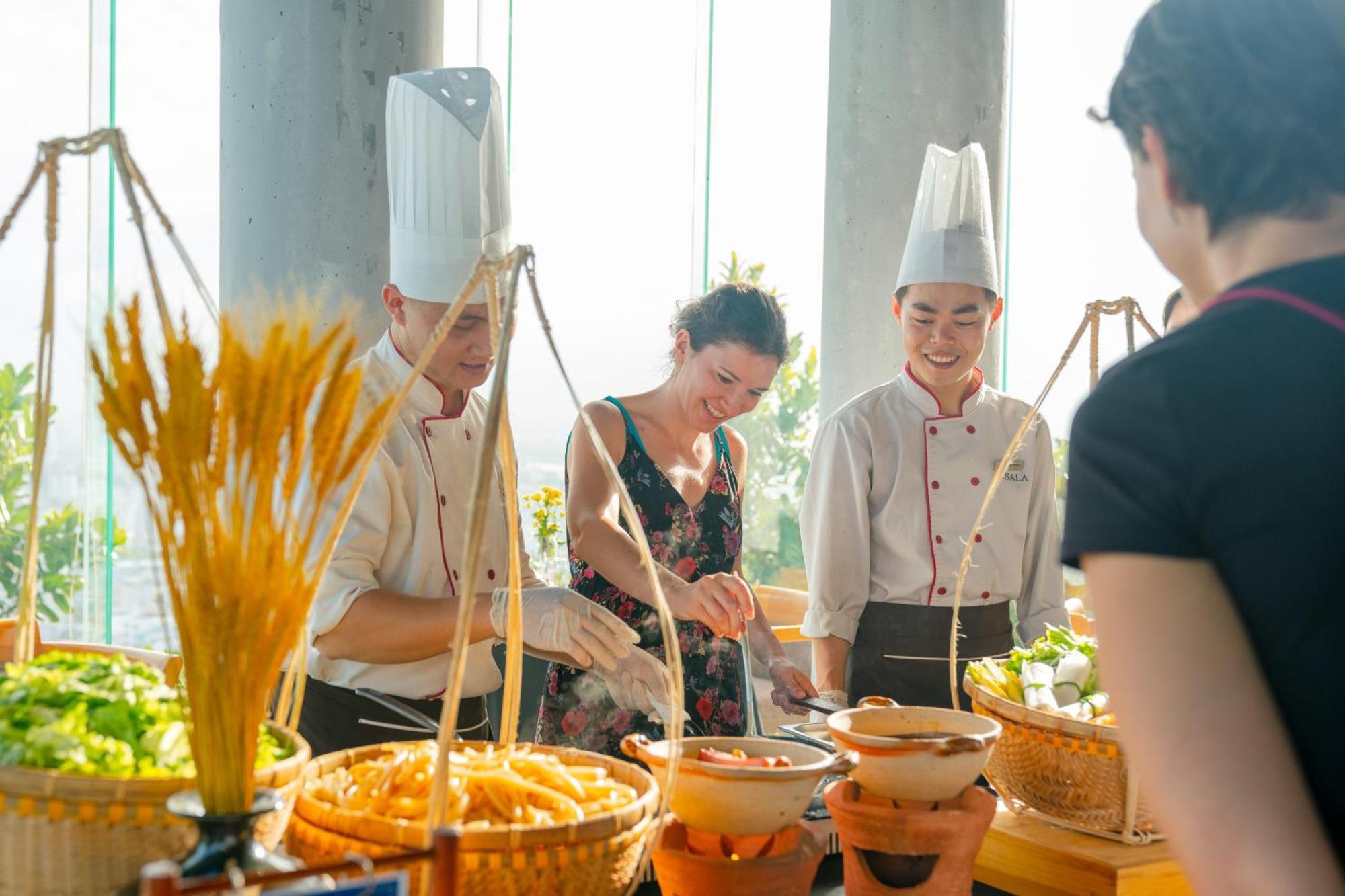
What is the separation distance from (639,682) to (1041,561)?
117 cm

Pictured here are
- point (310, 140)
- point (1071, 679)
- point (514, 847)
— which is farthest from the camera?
point (310, 140)

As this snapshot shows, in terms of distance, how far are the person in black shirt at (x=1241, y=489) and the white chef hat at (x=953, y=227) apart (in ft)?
6.77

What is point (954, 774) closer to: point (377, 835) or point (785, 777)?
point (785, 777)

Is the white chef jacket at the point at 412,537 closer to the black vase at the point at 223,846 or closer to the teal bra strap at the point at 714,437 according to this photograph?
the teal bra strap at the point at 714,437

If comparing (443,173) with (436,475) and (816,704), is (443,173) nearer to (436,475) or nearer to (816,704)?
(436,475)

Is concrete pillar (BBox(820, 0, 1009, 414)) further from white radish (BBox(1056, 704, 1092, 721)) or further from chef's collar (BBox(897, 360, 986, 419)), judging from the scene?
white radish (BBox(1056, 704, 1092, 721))

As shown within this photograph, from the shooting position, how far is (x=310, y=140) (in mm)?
3266

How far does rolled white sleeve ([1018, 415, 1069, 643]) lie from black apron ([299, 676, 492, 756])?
4.68ft

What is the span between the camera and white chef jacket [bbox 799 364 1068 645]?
2.78 metres

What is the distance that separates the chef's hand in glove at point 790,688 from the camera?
2.17 metres

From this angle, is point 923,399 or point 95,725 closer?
point 95,725

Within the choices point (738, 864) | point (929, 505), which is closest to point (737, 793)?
point (738, 864)

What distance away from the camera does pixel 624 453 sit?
257cm

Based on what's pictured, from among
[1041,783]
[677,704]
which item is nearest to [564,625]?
[677,704]
